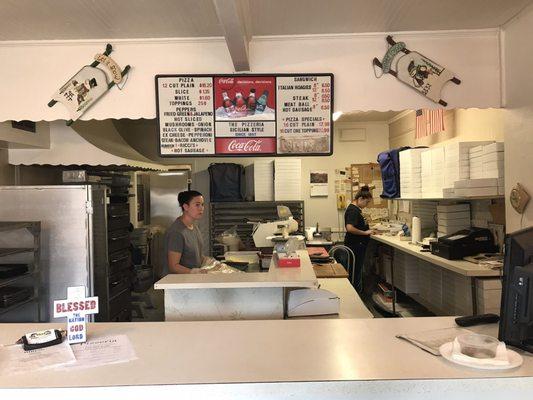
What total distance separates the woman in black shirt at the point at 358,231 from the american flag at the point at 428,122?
1.15m

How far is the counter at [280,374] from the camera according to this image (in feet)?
4.55

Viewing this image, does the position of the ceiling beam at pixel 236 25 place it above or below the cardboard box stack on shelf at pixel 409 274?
above

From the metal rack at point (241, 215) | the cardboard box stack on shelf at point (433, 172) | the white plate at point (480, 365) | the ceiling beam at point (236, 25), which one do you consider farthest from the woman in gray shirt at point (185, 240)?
the metal rack at point (241, 215)

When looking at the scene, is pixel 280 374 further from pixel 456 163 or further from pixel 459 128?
pixel 459 128

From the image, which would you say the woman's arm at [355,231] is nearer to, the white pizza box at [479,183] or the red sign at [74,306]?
the white pizza box at [479,183]

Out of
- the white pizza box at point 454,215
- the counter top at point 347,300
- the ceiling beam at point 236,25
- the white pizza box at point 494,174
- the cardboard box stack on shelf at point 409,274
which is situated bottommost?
the cardboard box stack on shelf at point 409,274

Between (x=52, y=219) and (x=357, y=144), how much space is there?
5362 millimetres

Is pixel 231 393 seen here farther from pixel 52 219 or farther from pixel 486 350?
pixel 52 219

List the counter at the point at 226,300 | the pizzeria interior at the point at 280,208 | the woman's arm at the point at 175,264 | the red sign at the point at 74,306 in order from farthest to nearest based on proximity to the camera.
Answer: the woman's arm at the point at 175,264 → the counter at the point at 226,300 → the red sign at the point at 74,306 → the pizzeria interior at the point at 280,208

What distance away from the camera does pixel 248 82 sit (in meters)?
3.08

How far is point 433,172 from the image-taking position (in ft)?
16.3

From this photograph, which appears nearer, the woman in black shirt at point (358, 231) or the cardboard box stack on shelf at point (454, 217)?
the cardboard box stack on shelf at point (454, 217)

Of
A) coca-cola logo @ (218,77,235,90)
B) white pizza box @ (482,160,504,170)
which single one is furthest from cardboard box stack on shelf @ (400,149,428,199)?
coca-cola logo @ (218,77,235,90)

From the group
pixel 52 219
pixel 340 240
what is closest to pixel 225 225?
pixel 340 240
